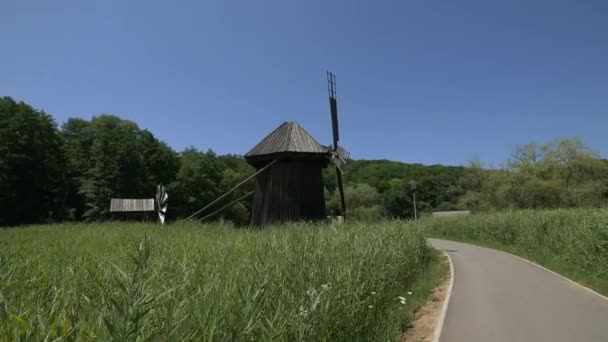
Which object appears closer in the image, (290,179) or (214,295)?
(214,295)

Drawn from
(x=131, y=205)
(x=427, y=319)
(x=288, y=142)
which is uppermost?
(x=288, y=142)

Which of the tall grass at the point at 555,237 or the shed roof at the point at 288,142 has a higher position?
the shed roof at the point at 288,142

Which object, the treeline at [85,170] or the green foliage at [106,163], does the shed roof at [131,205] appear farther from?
the green foliage at [106,163]

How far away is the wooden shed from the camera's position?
74.6 feet

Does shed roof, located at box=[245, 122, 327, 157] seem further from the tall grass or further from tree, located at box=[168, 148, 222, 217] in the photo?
tree, located at box=[168, 148, 222, 217]

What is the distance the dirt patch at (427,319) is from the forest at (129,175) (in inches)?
941

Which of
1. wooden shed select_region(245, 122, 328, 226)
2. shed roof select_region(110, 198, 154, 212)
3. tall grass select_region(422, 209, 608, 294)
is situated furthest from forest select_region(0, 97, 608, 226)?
wooden shed select_region(245, 122, 328, 226)

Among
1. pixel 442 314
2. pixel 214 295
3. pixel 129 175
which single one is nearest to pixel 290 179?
pixel 442 314

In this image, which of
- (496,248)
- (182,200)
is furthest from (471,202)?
(182,200)

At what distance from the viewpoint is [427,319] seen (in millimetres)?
9961

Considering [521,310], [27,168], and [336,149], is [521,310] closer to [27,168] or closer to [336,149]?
[336,149]

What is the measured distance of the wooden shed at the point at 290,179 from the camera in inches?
896

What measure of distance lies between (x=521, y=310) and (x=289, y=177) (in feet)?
46.4

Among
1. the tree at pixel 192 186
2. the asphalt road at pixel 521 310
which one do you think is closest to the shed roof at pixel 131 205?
the tree at pixel 192 186
